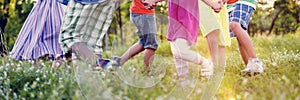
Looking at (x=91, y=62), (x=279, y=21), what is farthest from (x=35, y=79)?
(x=279, y=21)

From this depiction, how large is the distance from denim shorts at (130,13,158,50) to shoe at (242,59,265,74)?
130cm

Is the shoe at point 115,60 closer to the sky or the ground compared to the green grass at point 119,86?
closer to the sky

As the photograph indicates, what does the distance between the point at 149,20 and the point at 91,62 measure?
561 millimetres

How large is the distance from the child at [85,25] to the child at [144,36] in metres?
0.25

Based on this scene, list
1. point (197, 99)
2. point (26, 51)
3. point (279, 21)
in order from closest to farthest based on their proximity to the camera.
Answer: point (197, 99) < point (26, 51) < point (279, 21)

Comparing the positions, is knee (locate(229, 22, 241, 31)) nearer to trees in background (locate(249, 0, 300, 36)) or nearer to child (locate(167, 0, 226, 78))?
child (locate(167, 0, 226, 78))

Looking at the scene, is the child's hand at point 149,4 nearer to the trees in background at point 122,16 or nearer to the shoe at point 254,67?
the shoe at point 254,67

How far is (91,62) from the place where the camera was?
4379mm

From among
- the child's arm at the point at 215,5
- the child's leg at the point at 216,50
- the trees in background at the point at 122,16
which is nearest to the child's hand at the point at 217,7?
the child's arm at the point at 215,5

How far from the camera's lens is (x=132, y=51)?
4.48m

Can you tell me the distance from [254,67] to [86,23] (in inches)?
72.4

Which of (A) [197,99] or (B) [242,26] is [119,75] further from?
(B) [242,26]

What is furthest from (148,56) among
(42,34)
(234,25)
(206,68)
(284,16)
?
(284,16)

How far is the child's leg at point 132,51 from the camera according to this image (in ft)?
13.9
